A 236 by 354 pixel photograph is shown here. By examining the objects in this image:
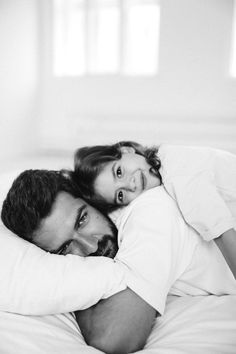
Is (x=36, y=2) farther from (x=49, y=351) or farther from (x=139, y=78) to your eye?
(x=49, y=351)

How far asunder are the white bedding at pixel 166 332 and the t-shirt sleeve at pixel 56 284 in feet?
0.13

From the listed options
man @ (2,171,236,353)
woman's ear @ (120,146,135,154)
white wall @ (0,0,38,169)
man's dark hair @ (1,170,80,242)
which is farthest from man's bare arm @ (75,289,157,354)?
white wall @ (0,0,38,169)

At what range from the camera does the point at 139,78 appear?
311 cm

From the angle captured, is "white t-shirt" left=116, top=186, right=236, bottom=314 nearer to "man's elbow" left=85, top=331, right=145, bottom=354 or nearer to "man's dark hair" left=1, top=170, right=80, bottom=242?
"man's elbow" left=85, top=331, right=145, bottom=354

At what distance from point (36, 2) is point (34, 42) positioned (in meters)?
0.38

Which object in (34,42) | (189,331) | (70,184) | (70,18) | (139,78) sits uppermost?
(70,18)

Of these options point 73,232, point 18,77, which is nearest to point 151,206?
point 73,232

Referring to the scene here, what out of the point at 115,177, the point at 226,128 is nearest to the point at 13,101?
the point at 226,128

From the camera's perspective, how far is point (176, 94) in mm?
2980

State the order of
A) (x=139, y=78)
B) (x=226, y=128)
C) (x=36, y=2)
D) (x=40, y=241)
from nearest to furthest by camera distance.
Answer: (x=40, y=241)
(x=226, y=128)
(x=139, y=78)
(x=36, y=2)

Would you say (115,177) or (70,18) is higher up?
(70,18)

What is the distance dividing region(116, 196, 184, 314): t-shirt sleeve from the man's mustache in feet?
0.38

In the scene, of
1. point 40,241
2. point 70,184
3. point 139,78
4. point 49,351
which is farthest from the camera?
point 139,78

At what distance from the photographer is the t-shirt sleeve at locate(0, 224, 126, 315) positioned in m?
0.77
